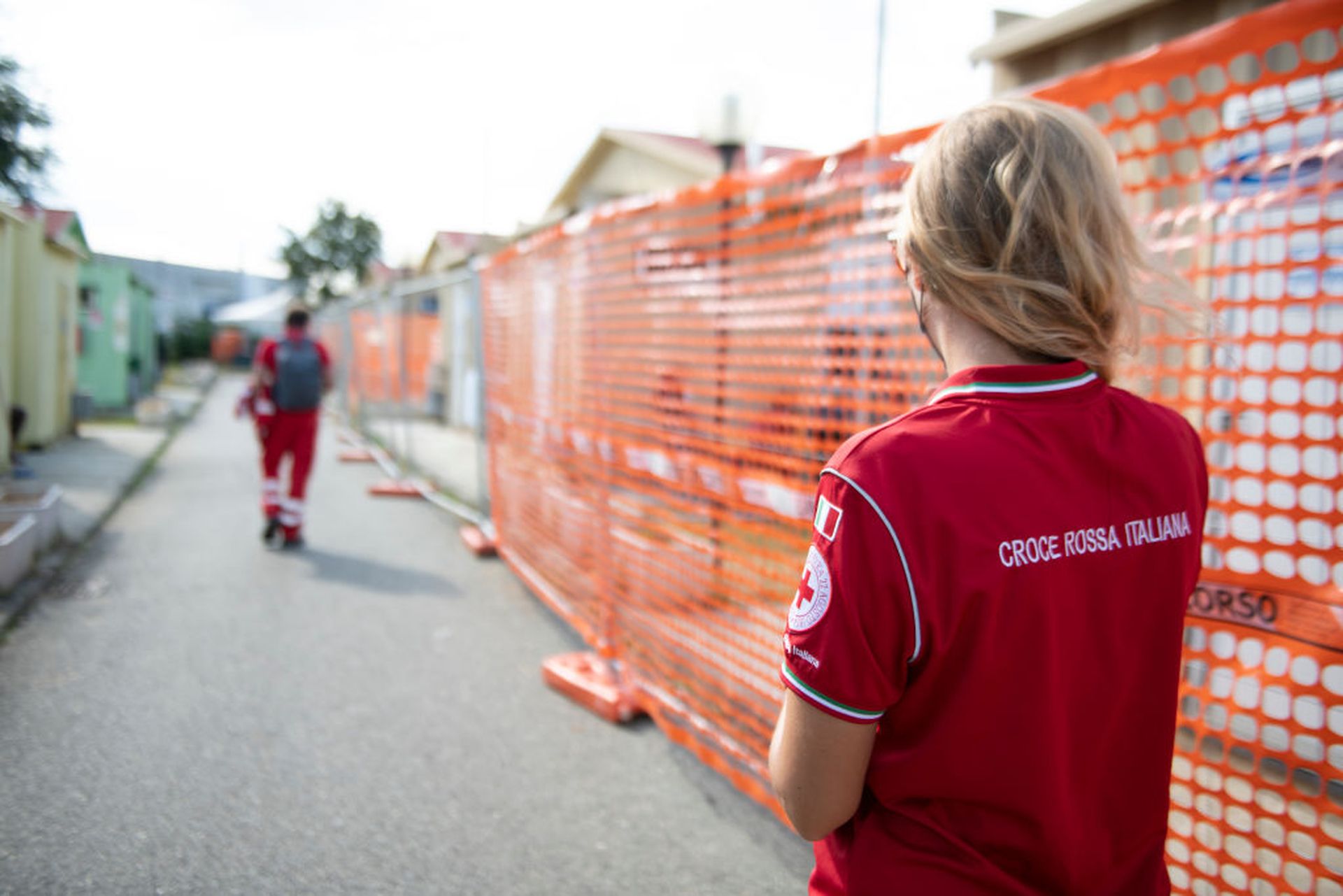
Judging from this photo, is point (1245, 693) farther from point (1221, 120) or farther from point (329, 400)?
point (329, 400)

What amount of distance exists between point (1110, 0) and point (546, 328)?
3609mm

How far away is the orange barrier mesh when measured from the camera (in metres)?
2.06

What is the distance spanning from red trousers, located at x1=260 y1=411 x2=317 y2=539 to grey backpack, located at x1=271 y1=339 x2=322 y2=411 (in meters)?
0.13

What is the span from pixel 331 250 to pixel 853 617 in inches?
2381

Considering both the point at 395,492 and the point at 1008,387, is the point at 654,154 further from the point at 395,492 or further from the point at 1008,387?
the point at 1008,387

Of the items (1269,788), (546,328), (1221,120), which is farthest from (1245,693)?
(546,328)

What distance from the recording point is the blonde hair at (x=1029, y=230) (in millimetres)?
1203

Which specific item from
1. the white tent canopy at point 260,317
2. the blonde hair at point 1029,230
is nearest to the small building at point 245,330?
the white tent canopy at point 260,317

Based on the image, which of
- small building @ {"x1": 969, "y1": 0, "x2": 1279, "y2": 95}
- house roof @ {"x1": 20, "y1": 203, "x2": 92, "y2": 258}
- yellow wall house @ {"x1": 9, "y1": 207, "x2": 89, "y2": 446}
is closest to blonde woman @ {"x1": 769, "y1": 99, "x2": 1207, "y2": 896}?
small building @ {"x1": 969, "y1": 0, "x2": 1279, "y2": 95}

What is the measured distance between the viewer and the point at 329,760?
380 cm

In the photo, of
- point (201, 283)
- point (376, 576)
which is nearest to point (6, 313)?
point (376, 576)

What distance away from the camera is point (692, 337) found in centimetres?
418

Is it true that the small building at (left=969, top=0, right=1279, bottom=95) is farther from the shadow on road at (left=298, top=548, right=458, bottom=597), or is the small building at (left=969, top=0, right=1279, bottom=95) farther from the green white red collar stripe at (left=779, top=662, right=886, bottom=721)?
the shadow on road at (left=298, top=548, right=458, bottom=597)

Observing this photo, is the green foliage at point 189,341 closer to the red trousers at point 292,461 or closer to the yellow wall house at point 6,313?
the yellow wall house at point 6,313
